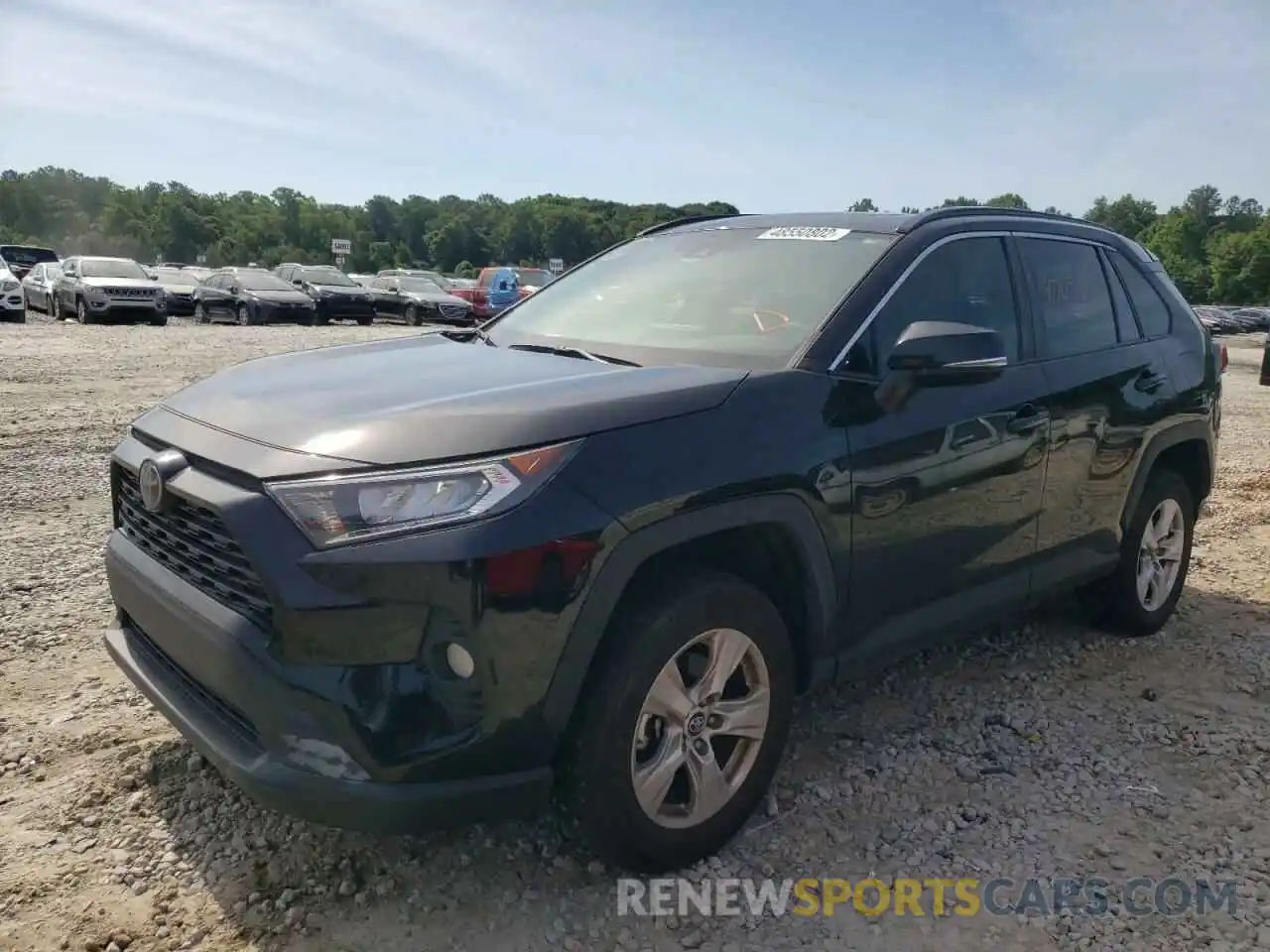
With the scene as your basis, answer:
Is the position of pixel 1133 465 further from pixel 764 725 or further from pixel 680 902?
pixel 680 902

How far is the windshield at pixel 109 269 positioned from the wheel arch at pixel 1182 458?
22.1m

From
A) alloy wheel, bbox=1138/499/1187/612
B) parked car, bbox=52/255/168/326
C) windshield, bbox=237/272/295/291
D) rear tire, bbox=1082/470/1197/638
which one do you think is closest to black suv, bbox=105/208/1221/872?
rear tire, bbox=1082/470/1197/638

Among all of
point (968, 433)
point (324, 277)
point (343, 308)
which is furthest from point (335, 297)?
point (968, 433)

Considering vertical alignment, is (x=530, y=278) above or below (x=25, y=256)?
above

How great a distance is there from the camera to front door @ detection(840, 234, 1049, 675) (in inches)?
118

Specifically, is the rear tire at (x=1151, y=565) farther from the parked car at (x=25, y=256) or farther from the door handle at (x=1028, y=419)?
the parked car at (x=25, y=256)

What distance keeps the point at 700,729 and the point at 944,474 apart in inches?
47.6

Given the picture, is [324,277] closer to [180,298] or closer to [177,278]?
[180,298]

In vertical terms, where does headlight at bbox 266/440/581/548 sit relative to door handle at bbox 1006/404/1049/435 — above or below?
below

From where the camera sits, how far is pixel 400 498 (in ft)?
7.30

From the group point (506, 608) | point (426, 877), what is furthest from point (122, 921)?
point (506, 608)

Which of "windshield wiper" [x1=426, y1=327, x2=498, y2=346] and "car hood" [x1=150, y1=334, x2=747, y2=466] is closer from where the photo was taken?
"car hood" [x1=150, y1=334, x2=747, y2=466]

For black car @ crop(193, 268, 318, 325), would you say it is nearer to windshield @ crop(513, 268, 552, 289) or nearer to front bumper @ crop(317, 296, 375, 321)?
front bumper @ crop(317, 296, 375, 321)

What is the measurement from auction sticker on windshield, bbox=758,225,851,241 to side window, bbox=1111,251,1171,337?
5.55 ft
